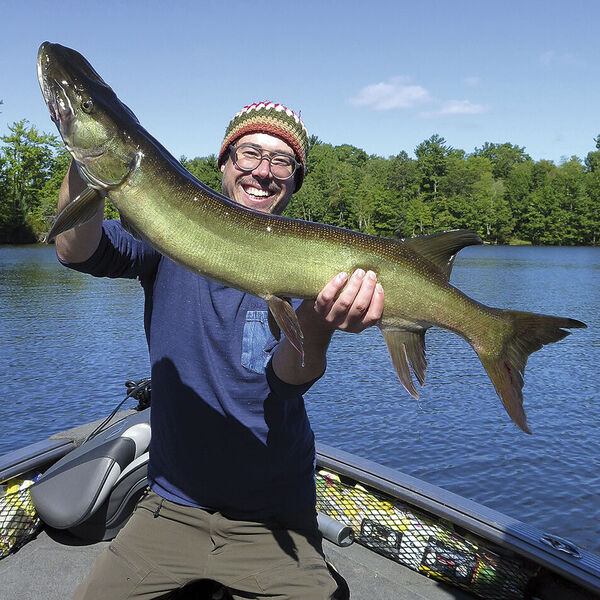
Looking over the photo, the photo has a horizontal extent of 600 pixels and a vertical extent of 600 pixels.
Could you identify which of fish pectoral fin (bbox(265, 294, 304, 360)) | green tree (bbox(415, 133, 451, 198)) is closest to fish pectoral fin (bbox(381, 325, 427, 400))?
fish pectoral fin (bbox(265, 294, 304, 360))

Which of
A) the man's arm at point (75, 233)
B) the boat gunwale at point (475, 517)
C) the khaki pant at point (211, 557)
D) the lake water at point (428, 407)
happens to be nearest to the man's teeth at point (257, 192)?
the man's arm at point (75, 233)

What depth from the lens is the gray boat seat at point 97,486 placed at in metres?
3.97

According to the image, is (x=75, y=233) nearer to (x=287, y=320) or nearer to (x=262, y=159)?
(x=287, y=320)

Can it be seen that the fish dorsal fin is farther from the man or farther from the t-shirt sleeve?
the t-shirt sleeve

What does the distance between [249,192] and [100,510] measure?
2.44 metres

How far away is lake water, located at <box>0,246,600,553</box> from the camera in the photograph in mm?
9430

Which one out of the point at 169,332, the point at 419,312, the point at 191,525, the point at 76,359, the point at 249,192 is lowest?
the point at 76,359

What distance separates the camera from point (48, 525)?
14.1ft

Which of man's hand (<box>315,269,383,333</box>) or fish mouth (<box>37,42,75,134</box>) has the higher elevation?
fish mouth (<box>37,42,75,134</box>)

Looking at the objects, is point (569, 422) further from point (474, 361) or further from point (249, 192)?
point (249, 192)

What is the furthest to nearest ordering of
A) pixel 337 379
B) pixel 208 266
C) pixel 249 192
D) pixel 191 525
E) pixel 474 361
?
pixel 474 361 → pixel 337 379 → pixel 249 192 → pixel 191 525 → pixel 208 266

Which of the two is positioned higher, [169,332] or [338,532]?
[169,332]

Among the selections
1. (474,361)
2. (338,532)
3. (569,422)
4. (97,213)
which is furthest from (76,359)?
(97,213)

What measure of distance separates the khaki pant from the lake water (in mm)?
6436
